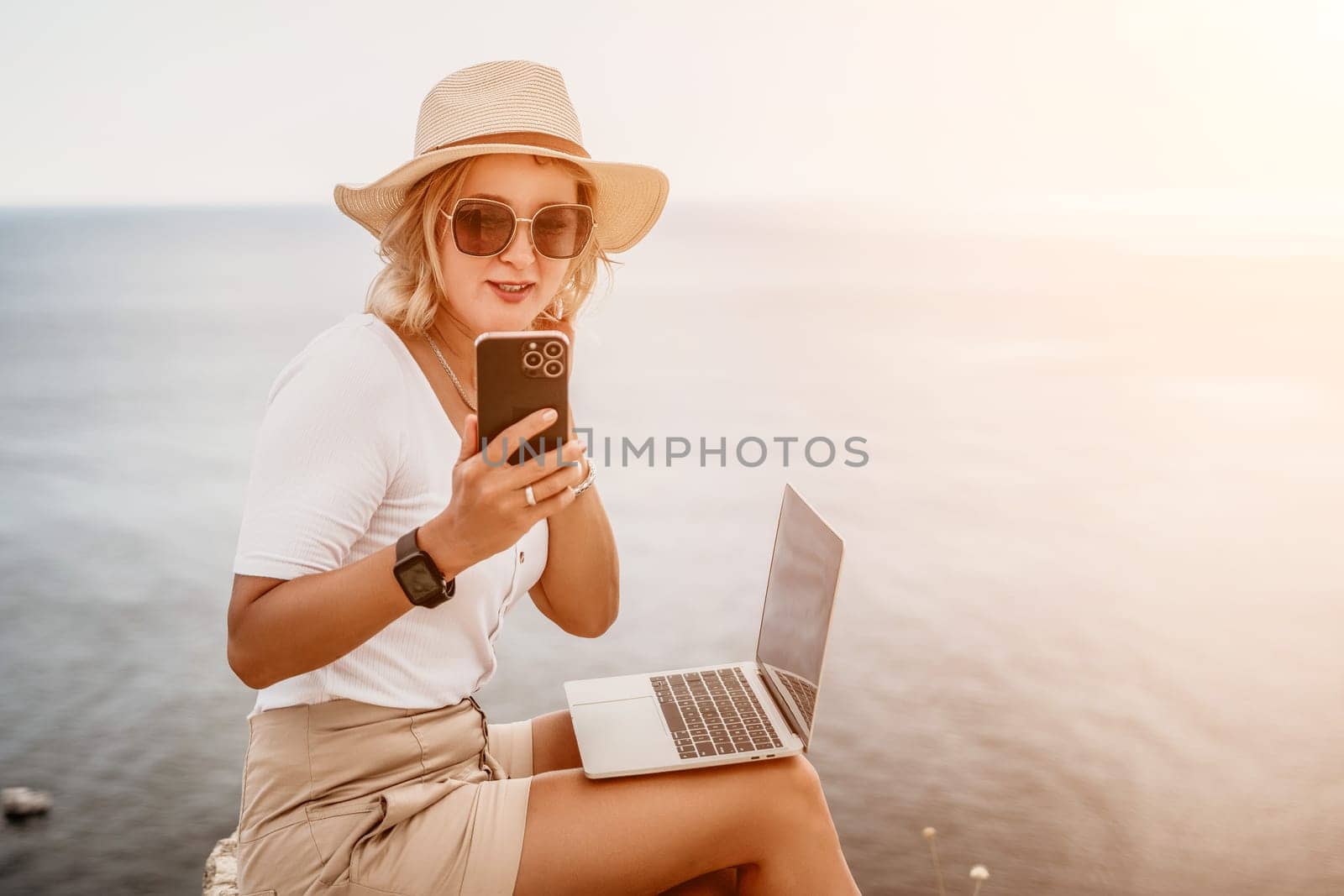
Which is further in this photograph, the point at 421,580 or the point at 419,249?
the point at 419,249

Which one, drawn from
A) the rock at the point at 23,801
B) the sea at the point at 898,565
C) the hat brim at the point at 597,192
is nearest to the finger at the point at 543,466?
the hat brim at the point at 597,192

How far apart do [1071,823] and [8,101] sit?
12763 millimetres

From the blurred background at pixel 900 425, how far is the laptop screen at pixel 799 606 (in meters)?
0.46

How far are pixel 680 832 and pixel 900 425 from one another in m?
3.75

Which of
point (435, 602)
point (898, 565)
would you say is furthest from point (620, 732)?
point (898, 565)

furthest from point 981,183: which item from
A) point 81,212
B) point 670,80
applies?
point 81,212

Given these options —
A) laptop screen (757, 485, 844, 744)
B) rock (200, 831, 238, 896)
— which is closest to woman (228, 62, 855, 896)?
laptop screen (757, 485, 844, 744)

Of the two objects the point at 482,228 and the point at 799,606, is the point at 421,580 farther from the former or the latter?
the point at 799,606

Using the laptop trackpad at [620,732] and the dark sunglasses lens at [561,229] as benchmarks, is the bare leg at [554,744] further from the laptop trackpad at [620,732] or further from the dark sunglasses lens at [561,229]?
the dark sunglasses lens at [561,229]

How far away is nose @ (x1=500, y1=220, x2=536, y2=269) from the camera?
111 cm

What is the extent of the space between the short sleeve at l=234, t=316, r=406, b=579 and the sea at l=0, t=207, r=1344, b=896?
0.51 m

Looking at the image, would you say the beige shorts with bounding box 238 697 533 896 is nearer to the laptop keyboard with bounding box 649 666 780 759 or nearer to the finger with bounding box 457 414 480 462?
the laptop keyboard with bounding box 649 666 780 759

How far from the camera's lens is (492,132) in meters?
1.09

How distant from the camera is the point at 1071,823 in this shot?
201cm
